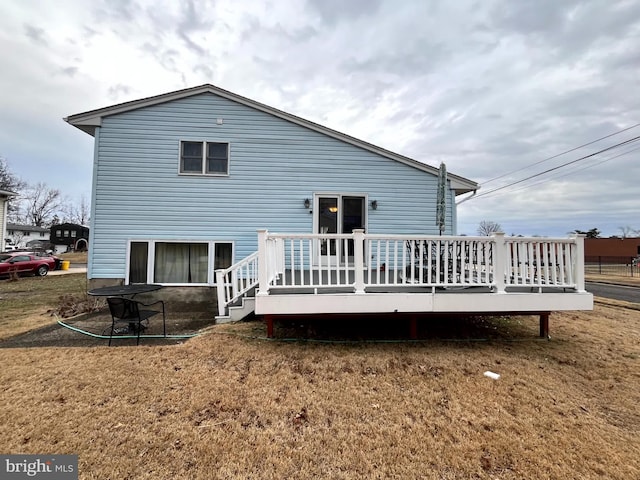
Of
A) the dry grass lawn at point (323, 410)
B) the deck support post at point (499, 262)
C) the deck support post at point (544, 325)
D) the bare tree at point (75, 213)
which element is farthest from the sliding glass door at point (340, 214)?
the bare tree at point (75, 213)

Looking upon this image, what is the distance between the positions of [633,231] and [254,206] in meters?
67.2

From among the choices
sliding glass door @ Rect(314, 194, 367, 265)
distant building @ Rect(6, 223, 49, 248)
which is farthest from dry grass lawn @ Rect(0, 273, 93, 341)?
distant building @ Rect(6, 223, 49, 248)

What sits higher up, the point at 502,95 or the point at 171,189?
the point at 502,95

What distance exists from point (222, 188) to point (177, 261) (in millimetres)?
2302

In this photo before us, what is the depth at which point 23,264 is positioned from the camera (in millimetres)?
14906

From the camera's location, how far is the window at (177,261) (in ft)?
25.1

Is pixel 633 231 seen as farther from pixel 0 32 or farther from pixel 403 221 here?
pixel 0 32

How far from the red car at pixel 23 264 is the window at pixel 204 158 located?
1349 cm

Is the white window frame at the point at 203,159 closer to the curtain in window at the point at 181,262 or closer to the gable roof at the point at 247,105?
the gable roof at the point at 247,105

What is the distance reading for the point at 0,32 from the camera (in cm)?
851

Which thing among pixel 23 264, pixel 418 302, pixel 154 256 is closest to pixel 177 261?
pixel 154 256

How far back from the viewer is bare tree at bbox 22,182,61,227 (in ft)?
154

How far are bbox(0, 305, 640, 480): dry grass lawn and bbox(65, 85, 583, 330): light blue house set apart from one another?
352cm

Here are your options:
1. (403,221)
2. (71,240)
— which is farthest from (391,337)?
(71,240)
